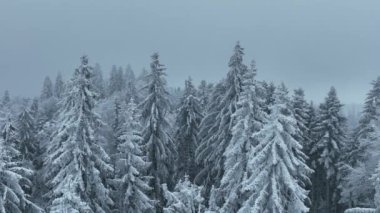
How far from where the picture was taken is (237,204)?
25094mm

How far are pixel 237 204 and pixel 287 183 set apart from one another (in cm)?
705

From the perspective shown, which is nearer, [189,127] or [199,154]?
[199,154]

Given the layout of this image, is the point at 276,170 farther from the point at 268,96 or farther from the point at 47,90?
the point at 47,90

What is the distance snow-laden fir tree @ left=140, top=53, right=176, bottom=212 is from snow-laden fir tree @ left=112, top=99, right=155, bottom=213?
4602 millimetres

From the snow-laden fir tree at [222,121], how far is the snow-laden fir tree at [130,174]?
5758 millimetres

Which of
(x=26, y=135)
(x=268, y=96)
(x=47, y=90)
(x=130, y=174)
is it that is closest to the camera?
(x=130, y=174)

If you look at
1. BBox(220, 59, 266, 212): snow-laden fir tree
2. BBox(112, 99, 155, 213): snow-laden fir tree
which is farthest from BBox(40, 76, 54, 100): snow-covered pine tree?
BBox(220, 59, 266, 212): snow-laden fir tree

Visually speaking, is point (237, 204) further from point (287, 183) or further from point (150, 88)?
point (150, 88)

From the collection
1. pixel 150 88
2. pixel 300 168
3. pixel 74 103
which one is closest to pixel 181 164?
pixel 150 88

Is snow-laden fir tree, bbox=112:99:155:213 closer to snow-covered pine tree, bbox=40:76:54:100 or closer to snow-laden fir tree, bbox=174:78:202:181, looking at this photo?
snow-laden fir tree, bbox=174:78:202:181

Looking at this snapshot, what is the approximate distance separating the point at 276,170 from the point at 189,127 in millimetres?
25625

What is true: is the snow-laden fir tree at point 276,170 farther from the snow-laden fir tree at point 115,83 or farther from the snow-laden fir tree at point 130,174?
the snow-laden fir tree at point 115,83

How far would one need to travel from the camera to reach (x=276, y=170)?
19.2 meters

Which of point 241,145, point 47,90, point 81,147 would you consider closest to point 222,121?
point 241,145
